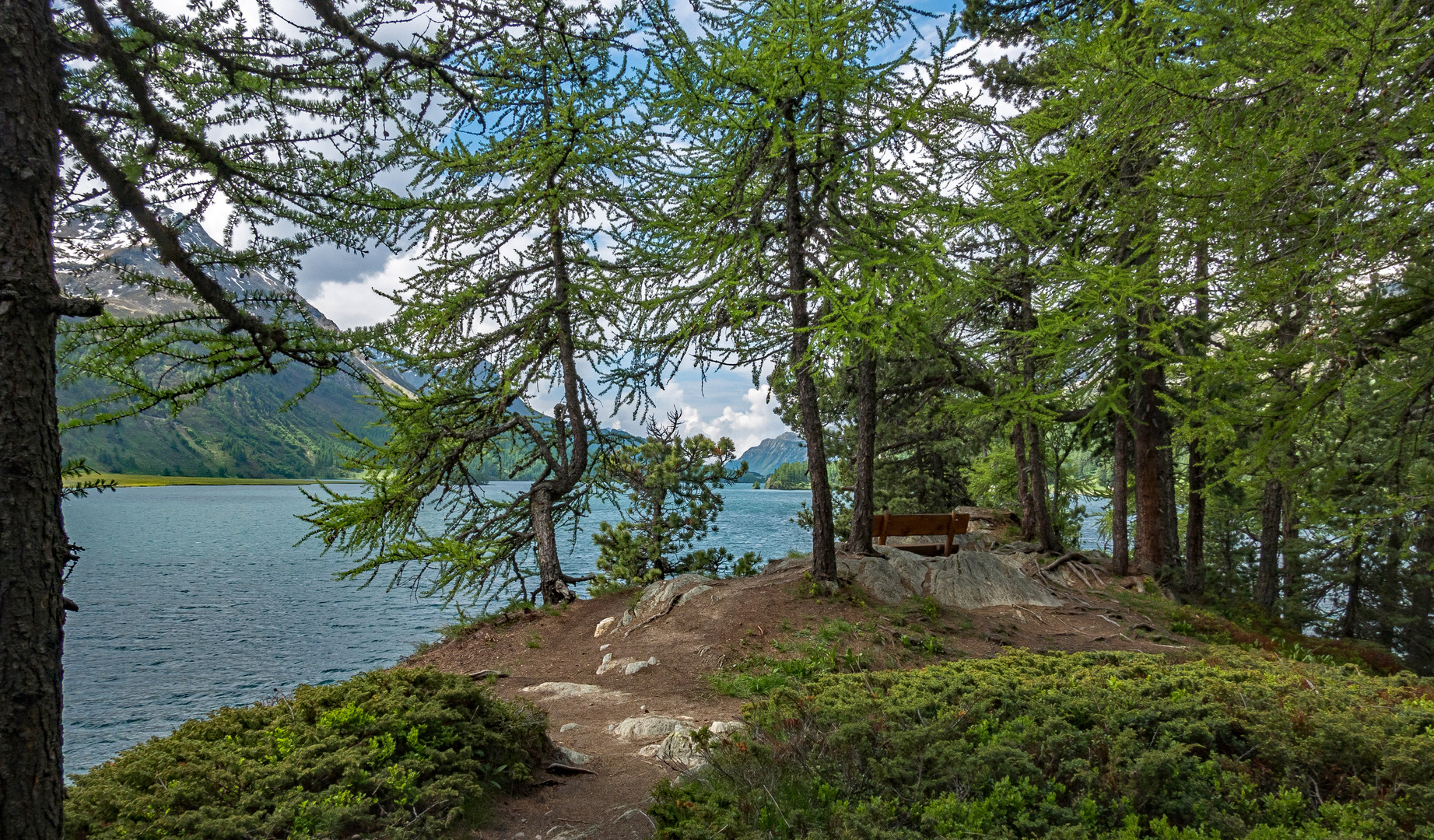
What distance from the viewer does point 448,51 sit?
4258 mm

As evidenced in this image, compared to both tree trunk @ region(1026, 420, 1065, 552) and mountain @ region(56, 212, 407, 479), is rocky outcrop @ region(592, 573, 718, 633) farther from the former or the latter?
mountain @ region(56, 212, 407, 479)

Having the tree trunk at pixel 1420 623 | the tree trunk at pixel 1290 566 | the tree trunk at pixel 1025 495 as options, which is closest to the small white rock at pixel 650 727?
the tree trunk at pixel 1025 495

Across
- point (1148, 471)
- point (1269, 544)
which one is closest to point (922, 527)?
point (1148, 471)

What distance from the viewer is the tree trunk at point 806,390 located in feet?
28.2

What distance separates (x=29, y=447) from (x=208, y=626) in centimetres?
2237

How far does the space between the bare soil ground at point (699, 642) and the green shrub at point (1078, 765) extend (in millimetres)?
1453

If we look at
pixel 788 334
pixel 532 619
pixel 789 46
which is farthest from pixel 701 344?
pixel 532 619

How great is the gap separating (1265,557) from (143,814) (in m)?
19.9

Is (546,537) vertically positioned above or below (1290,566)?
above

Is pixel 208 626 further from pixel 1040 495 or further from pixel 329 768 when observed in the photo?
pixel 1040 495

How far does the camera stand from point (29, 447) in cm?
266

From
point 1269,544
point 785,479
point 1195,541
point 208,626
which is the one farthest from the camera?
point 785,479

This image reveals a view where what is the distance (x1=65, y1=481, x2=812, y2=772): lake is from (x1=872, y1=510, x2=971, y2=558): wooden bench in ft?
27.4

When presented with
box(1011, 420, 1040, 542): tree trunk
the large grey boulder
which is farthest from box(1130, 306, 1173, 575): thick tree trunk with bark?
the large grey boulder
